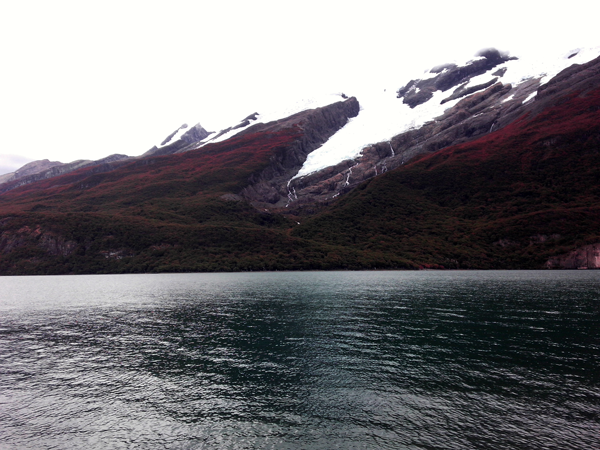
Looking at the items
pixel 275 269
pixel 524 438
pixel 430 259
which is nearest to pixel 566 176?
pixel 430 259

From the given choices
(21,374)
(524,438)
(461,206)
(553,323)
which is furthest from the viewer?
(461,206)

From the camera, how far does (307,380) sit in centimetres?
2666

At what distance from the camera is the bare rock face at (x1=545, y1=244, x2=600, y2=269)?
417 feet

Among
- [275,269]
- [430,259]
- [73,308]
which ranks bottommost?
[430,259]

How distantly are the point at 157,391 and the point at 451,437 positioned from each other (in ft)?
65.1

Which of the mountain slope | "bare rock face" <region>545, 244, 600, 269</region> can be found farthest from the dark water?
the mountain slope

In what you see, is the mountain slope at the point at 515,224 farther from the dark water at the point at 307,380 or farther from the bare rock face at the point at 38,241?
the bare rock face at the point at 38,241

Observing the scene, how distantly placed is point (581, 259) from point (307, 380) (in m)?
148

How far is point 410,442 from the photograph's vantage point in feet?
58.6

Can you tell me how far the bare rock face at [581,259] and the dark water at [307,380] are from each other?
9628cm

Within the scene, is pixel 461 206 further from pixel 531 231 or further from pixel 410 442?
pixel 410 442

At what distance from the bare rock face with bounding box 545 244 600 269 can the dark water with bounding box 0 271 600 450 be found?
9628 centimetres

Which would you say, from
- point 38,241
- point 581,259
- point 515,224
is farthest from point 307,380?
point 38,241

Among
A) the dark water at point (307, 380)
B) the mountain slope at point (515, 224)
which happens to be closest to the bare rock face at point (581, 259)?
the mountain slope at point (515, 224)
